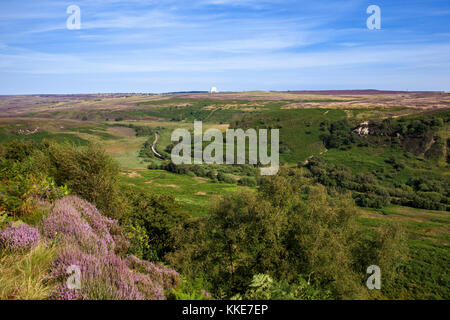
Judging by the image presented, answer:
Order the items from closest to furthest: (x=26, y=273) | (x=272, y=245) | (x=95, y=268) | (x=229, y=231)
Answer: (x=26, y=273) → (x=95, y=268) → (x=272, y=245) → (x=229, y=231)

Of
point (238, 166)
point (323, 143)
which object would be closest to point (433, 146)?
point (323, 143)

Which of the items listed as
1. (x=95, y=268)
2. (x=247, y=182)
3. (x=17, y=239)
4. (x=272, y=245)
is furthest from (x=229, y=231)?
(x=247, y=182)

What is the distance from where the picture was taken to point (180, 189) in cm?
7344

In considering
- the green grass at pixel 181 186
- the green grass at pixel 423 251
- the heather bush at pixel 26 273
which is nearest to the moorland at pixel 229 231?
the heather bush at pixel 26 273

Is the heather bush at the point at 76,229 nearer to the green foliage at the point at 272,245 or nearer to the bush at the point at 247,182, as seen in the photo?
the green foliage at the point at 272,245

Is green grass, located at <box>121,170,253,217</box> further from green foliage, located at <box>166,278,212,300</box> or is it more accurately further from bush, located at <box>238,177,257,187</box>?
green foliage, located at <box>166,278,212,300</box>

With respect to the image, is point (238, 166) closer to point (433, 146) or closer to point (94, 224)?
point (433, 146)

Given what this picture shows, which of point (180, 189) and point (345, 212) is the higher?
point (345, 212)

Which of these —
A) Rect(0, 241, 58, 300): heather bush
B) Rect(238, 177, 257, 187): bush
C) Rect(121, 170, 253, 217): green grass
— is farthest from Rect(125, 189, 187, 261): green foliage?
Rect(238, 177, 257, 187): bush

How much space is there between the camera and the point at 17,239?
637cm

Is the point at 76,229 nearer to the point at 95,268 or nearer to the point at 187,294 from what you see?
the point at 95,268

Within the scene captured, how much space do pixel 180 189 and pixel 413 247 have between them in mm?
53270

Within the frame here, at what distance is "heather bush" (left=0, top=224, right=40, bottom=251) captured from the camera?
629cm

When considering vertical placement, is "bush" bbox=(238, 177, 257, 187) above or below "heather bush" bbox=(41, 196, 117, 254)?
below
